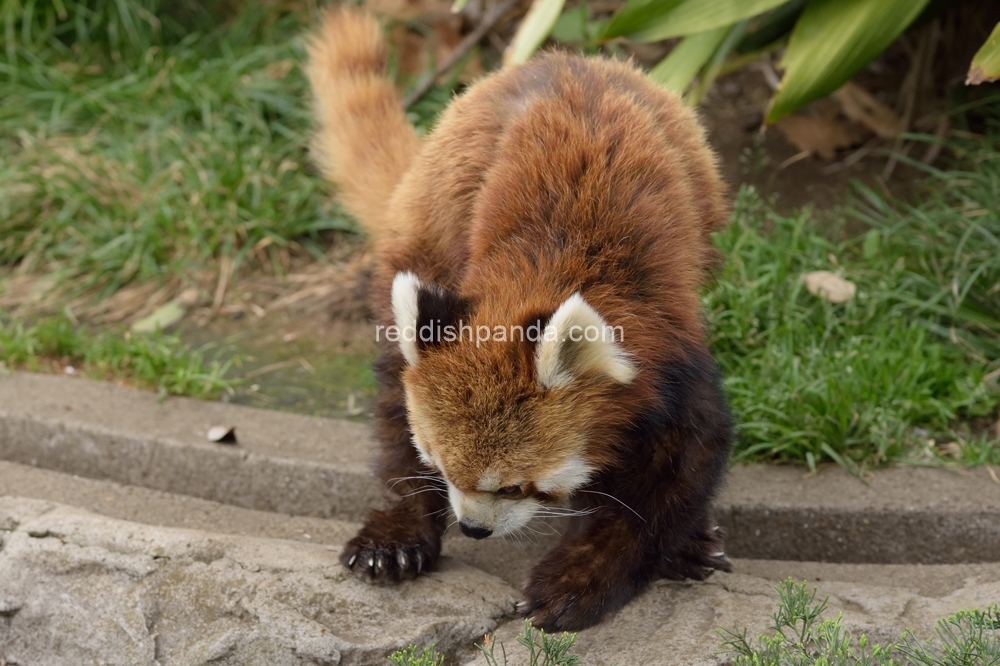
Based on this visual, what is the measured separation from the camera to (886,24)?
162 inches

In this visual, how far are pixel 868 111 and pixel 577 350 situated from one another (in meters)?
3.58

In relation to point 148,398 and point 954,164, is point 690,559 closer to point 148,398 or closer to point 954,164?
point 148,398

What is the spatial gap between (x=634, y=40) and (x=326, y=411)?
6.79ft

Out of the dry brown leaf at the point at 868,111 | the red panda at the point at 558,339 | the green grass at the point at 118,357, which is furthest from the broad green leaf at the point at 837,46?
the green grass at the point at 118,357

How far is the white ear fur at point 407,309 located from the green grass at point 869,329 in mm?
1394

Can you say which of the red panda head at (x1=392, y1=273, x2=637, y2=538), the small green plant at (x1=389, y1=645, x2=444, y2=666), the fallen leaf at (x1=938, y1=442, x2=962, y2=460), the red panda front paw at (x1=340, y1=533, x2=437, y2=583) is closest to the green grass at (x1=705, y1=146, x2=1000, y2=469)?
the fallen leaf at (x1=938, y1=442, x2=962, y2=460)

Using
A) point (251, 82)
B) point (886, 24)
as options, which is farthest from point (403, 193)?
point (251, 82)

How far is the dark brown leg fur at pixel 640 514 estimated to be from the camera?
9.18 feet

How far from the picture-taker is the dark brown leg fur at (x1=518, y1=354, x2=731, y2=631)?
110 inches

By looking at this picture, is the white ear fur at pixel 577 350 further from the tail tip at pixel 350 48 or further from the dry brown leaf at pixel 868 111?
the dry brown leaf at pixel 868 111

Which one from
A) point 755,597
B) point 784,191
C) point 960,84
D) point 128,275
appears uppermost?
point 960,84

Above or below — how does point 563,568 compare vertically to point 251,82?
below

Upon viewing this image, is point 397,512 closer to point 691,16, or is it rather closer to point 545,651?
point 545,651

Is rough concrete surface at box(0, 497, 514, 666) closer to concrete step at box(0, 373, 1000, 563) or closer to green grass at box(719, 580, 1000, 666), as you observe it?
concrete step at box(0, 373, 1000, 563)
